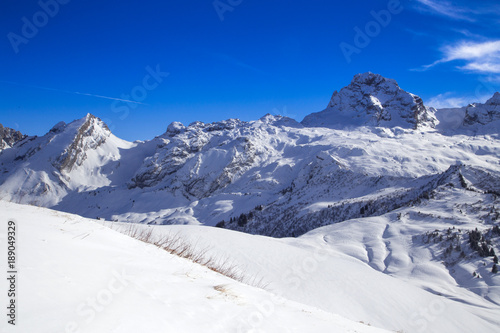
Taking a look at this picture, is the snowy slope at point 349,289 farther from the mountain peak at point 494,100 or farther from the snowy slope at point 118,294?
the mountain peak at point 494,100

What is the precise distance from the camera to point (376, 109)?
170 meters

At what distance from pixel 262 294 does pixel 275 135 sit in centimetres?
15709

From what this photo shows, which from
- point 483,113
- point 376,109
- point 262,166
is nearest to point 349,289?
point 262,166

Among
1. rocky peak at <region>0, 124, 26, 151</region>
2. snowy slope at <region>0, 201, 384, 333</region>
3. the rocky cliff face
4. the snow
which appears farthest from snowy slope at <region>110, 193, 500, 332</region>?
rocky peak at <region>0, 124, 26, 151</region>

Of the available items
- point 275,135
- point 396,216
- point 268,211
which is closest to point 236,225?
point 268,211

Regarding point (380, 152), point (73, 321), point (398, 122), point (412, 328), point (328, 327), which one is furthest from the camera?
point (398, 122)

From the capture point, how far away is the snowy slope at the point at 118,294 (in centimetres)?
259

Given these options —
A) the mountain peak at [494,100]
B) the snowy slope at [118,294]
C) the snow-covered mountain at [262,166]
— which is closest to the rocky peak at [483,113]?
the mountain peak at [494,100]

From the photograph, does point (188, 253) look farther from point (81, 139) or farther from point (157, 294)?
point (81, 139)

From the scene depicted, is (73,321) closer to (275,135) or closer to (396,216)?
(396,216)

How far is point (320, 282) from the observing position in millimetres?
9977

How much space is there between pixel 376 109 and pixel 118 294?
186 meters

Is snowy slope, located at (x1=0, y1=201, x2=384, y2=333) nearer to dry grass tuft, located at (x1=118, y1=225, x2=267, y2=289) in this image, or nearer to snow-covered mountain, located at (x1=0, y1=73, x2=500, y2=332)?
dry grass tuft, located at (x1=118, y1=225, x2=267, y2=289)

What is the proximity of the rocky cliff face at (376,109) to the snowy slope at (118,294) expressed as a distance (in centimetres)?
17267
